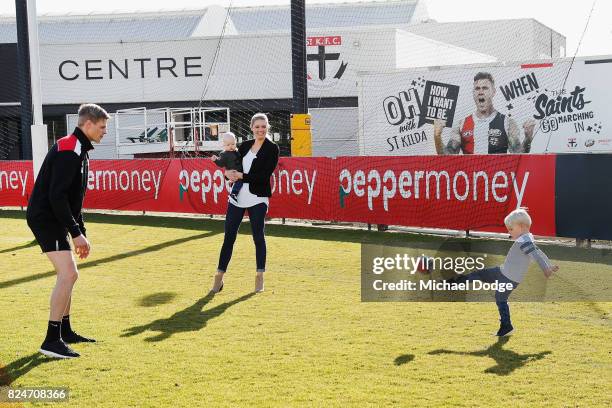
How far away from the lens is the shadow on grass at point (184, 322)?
777 centimetres

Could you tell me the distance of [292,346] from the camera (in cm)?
717

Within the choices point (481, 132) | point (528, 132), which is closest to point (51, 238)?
point (528, 132)

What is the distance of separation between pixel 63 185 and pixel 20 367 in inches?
54.5

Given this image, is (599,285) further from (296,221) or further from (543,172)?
(296,221)

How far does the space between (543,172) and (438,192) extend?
200cm

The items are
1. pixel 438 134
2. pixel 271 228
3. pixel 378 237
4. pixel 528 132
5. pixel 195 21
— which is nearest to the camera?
pixel 378 237

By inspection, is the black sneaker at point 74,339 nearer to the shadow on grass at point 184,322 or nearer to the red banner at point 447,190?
the shadow on grass at point 184,322

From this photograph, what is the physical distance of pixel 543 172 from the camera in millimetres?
13461

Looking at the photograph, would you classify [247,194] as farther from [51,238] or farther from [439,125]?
[439,125]

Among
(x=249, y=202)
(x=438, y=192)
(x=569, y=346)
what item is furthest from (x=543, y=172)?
(x=569, y=346)

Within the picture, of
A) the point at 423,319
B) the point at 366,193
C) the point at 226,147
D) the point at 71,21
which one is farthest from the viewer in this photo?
the point at 71,21

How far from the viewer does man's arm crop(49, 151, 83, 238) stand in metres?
6.57

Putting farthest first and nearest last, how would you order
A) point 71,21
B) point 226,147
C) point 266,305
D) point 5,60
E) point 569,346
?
1. point 71,21
2. point 5,60
3. point 226,147
4. point 266,305
5. point 569,346

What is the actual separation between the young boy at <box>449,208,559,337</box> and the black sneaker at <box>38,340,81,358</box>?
11.4 feet
